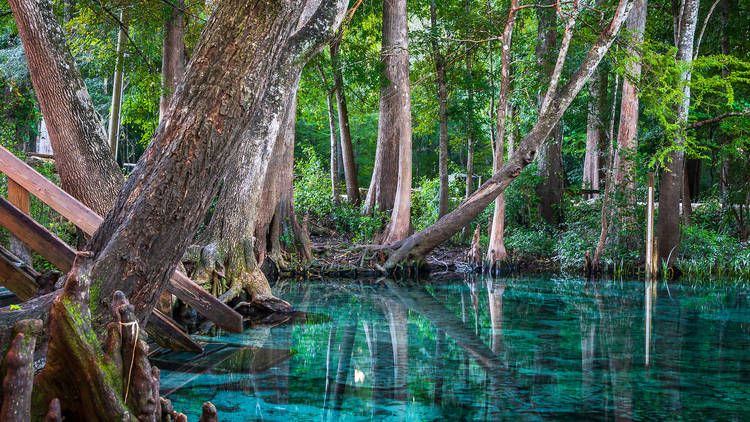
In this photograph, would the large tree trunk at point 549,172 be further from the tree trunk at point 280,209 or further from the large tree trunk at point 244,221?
the large tree trunk at point 244,221

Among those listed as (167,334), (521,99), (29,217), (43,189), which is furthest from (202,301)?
(521,99)

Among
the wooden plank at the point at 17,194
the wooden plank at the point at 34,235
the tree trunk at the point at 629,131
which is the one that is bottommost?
the wooden plank at the point at 34,235

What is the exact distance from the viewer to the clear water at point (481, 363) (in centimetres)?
516

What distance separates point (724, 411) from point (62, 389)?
472 centimetres

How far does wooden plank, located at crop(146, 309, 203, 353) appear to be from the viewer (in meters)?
6.35

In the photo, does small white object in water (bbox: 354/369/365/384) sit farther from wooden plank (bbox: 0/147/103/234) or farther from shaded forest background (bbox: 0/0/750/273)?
shaded forest background (bbox: 0/0/750/273)

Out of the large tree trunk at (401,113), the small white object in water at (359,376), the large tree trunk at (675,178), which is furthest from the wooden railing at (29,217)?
the large tree trunk at (675,178)

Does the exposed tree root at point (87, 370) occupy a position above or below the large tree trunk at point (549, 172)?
below

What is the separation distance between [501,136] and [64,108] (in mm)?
10085

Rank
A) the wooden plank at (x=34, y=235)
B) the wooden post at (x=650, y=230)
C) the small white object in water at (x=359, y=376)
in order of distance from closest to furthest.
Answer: the wooden plank at (x=34, y=235) → the small white object in water at (x=359, y=376) → the wooden post at (x=650, y=230)

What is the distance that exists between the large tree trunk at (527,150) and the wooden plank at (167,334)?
29.2 feet

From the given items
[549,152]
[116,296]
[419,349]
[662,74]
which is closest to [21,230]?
[116,296]

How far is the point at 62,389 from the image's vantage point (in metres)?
3.03

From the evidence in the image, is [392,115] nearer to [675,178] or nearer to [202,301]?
[675,178]
